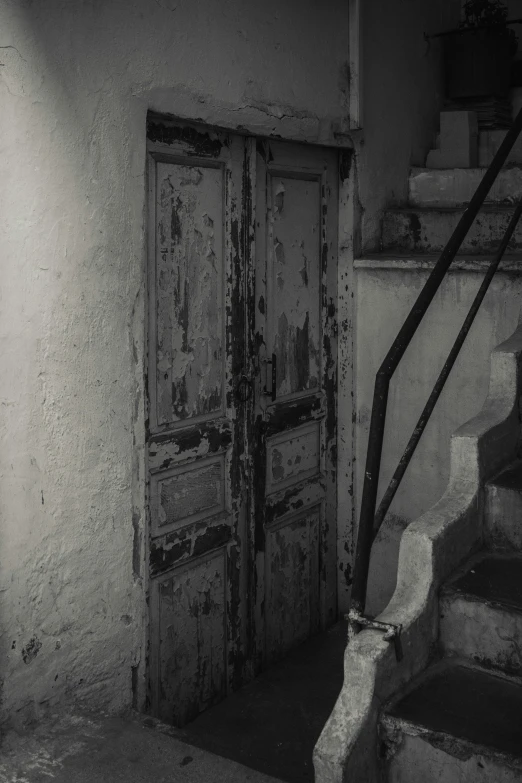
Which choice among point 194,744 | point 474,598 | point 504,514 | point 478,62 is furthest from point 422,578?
point 478,62

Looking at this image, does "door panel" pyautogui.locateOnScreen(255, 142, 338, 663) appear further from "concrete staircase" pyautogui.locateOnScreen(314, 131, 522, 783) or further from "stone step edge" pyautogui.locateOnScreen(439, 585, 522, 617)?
"stone step edge" pyautogui.locateOnScreen(439, 585, 522, 617)

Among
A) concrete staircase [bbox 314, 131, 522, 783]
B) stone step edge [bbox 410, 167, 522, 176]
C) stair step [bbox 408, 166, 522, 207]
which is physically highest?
stone step edge [bbox 410, 167, 522, 176]

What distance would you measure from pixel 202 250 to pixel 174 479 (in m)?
1.01

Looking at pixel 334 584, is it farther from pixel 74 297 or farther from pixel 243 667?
pixel 74 297

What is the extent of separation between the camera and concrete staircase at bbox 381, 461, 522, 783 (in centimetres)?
262

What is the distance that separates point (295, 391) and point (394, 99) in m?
1.85

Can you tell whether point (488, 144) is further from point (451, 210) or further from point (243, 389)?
point (243, 389)

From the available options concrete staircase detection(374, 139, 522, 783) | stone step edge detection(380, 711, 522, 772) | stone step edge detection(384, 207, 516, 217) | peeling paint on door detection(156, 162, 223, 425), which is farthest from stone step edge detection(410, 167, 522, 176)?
stone step edge detection(380, 711, 522, 772)

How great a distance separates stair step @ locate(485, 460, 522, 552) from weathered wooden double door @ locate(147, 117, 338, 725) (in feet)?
4.34

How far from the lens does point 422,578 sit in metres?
3.06

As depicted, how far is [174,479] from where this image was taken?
3.93 metres

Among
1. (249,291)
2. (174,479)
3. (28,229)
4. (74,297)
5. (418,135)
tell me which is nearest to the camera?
(28,229)

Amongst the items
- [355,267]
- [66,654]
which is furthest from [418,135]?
[66,654]

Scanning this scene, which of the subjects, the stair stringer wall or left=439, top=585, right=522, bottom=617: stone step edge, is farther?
left=439, top=585, right=522, bottom=617: stone step edge
